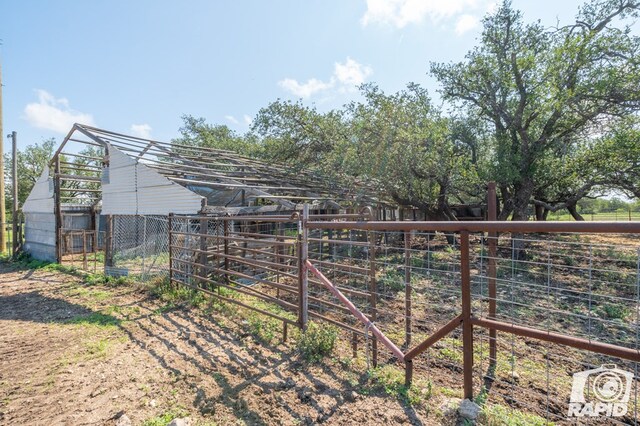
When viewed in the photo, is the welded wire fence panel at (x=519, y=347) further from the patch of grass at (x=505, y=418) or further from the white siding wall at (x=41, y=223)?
the white siding wall at (x=41, y=223)

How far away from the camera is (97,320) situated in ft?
17.1

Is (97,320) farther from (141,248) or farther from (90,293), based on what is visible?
(141,248)

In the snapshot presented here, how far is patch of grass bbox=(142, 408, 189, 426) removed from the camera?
2.64 meters

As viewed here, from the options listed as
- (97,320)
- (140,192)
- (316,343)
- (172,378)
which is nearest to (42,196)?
(140,192)

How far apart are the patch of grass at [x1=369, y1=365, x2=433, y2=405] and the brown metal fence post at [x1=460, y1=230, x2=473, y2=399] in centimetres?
39

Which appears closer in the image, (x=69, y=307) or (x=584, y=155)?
(x=69, y=307)

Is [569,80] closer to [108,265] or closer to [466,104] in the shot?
[466,104]

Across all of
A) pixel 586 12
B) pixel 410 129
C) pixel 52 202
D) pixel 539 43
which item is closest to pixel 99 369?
pixel 410 129

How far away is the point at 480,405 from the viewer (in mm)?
2521

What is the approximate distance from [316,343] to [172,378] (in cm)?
157

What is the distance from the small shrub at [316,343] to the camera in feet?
11.9

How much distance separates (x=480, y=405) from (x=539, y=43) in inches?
439

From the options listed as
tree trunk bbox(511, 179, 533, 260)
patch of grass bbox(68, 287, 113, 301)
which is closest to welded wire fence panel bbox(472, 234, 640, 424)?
tree trunk bbox(511, 179, 533, 260)

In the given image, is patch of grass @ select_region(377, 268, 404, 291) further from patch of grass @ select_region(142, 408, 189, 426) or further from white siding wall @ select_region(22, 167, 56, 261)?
white siding wall @ select_region(22, 167, 56, 261)
